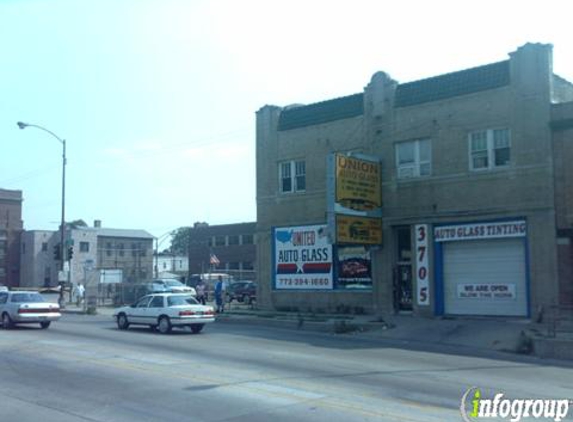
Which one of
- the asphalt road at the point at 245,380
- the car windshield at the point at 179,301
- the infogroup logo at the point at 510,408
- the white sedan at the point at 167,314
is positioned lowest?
the infogroup logo at the point at 510,408

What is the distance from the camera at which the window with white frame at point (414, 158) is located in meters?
27.3

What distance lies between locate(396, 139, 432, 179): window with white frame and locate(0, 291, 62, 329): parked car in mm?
14584

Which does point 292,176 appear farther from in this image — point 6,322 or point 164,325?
point 6,322

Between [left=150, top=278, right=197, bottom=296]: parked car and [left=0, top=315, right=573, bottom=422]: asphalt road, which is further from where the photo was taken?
[left=150, top=278, right=197, bottom=296]: parked car

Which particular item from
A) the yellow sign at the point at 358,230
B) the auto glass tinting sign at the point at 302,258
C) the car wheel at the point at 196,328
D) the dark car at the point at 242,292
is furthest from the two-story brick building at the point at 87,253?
the car wheel at the point at 196,328

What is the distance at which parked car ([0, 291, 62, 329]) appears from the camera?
25.6m

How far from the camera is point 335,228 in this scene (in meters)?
25.4

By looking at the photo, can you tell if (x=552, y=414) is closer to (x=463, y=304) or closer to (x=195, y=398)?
(x=195, y=398)

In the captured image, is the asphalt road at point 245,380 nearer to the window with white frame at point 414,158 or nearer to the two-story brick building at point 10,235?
the window with white frame at point 414,158

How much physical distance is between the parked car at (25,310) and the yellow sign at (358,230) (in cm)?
1122

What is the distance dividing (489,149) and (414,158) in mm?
3247

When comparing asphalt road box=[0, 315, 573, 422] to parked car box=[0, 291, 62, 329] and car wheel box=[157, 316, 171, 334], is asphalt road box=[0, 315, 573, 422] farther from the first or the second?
parked car box=[0, 291, 62, 329]

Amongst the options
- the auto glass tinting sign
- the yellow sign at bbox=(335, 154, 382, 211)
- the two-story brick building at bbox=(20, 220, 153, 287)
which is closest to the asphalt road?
the yellow sign at bbox=(335, 154, 382, 211)

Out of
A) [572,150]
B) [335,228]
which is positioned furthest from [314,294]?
[572,150]
